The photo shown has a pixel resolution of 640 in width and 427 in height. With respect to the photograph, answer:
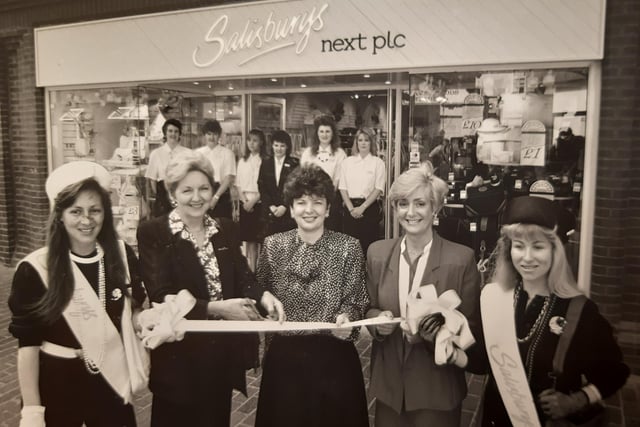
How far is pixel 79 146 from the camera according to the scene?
502cm

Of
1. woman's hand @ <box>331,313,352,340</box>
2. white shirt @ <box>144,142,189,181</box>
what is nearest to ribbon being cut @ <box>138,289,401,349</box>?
woman's hand @ <box>331,313,352,340</box>

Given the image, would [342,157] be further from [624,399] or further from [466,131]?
[624,399]

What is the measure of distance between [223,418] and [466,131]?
2.50m

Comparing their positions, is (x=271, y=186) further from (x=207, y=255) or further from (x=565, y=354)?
(x=565, y=354)

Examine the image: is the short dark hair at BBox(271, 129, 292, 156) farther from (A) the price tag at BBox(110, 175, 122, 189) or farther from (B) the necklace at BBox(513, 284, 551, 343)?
(B) the necklace at BBox(513, 284, 551, 343)

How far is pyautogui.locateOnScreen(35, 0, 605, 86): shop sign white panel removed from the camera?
3.72 metres

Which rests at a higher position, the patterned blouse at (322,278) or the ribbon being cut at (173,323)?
the patterned blouse at (322,278)

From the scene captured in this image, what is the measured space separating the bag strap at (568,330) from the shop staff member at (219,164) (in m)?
1.81

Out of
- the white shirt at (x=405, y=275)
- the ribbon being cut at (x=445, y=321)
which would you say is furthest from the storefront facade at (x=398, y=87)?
the ribbon being cut at (x=445, y=321)

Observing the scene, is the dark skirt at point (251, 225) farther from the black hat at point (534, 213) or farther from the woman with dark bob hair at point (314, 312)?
the black hat at point (534, 213)

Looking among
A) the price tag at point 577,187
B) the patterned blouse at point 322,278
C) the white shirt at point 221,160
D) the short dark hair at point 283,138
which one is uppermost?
the short dark hair at point 283,138

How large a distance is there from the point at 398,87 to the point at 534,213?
232cm

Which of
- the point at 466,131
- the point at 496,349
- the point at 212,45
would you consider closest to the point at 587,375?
the point at 496,349

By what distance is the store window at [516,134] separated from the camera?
388cm
